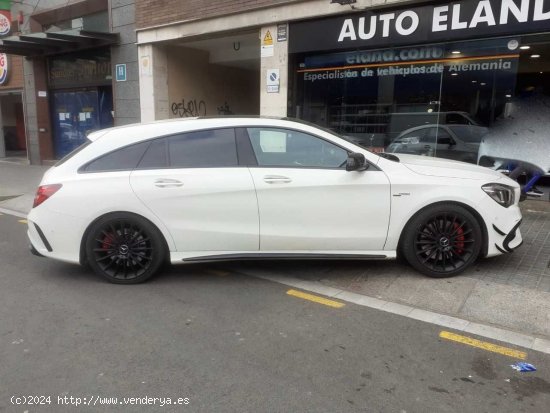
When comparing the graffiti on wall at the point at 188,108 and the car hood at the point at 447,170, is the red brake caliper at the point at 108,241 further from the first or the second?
the graffiti on wall at the point at 188,108

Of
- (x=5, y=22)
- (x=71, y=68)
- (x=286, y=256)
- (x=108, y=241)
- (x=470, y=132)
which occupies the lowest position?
(x=286, y=256)

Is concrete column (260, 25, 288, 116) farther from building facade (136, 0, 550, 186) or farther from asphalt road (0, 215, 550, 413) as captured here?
asphalt road (0, 215, 550, 413)

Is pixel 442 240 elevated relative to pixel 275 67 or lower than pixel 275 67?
lower

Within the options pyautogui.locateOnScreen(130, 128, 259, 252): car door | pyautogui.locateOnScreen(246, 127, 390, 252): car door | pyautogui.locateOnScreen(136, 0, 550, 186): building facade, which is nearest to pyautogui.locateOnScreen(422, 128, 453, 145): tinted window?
pyautogui.locateOnScreen(136, 0, 550, 186): building facade

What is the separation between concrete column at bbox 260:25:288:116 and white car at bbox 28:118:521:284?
17.8ft

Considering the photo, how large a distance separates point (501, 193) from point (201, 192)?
300 cm

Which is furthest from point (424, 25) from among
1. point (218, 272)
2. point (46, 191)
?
point (46, 191)

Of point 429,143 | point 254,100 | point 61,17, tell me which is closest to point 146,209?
point 429,143

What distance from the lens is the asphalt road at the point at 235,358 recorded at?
113 inches

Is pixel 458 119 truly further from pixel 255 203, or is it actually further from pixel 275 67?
pixel 255 203

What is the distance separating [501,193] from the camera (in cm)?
470

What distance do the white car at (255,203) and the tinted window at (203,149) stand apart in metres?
0.01

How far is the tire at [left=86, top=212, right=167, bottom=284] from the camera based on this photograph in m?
4.66

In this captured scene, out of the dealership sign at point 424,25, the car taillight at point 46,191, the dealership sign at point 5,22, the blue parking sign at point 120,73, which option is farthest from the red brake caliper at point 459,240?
the dealership sign at point 5,22
